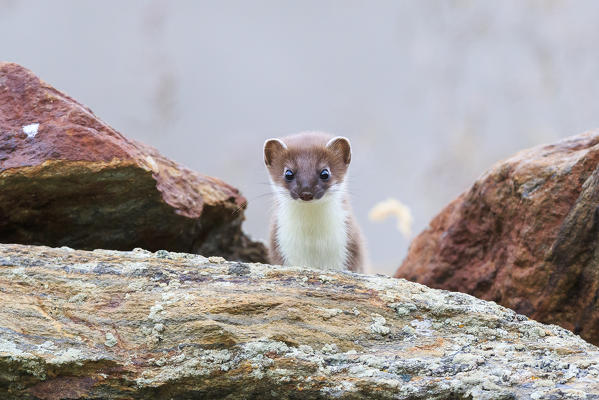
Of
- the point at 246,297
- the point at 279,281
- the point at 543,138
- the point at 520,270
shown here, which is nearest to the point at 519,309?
the point at 520,270

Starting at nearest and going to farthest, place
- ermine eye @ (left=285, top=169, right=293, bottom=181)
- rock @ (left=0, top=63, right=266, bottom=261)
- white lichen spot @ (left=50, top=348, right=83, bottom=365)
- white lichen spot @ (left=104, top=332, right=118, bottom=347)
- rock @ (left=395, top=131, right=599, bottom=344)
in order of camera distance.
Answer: white lichen spot @ (left=50, top=348, right=83, bottom=365) < white lichen spot @ (left=104, top=332, right=118, bottom=347) < rock @ (left=0, top=63, right=266, bottom=261) < rock @ (left=395, top=131, right=599, bottom=344) < ermine eye @ (left=285, top=169, right=293, bottom=181)

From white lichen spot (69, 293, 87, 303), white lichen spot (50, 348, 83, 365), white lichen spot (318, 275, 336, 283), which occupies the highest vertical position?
white lichen spot (318, 275, 336, 283)

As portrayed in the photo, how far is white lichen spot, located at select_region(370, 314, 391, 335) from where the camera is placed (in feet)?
9.27

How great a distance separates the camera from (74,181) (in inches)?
144

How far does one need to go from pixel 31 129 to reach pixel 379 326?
219 cm

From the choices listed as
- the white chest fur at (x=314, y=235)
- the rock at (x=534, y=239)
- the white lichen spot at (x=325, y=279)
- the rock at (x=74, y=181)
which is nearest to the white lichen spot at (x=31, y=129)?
the rock at (x=74, y=181)

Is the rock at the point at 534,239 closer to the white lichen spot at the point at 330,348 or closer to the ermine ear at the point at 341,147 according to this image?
the ermine ear at the point at 341,147

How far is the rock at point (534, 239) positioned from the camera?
12.4ft

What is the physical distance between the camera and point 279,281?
3119 millimetres

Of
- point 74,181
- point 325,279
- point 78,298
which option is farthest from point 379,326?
point 74,181

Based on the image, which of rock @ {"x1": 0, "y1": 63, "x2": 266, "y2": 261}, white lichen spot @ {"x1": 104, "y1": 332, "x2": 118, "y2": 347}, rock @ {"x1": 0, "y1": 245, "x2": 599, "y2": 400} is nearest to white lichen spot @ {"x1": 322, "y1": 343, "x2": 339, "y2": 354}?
rock @ {"x1": 0, "y1": 245, "x2": 599, "y2": 400}

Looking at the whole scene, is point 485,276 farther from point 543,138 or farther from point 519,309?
point 543,138

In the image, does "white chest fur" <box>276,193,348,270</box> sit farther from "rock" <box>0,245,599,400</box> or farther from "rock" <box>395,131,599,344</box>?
"rock" <box>0,245,599,400</box>

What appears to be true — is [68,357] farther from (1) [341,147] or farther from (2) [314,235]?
(1) [341,147]
